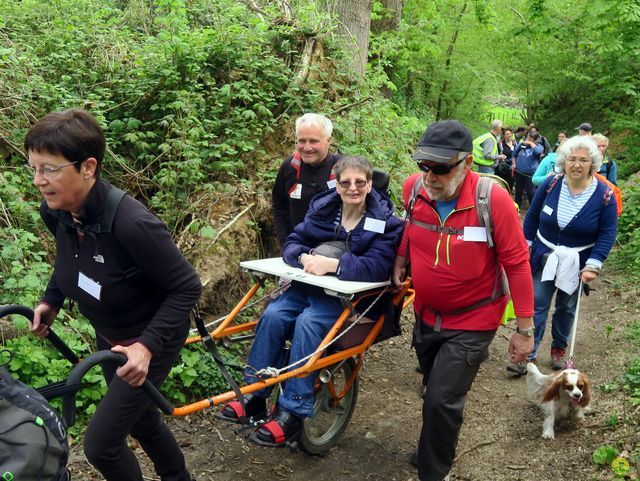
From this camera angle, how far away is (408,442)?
467 centimetres

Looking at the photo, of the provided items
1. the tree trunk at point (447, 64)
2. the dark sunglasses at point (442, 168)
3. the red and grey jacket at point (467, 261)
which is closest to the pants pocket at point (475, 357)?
the red and grey jacket at point (467, 261)

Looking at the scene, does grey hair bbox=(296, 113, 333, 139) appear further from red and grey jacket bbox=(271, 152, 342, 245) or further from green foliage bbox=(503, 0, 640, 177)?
green foliage bbox=(503, 0, 640, 177)

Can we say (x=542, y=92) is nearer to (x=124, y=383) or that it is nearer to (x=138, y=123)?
(x=138, y=123)

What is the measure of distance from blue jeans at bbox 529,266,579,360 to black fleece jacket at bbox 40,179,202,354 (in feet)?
12.4

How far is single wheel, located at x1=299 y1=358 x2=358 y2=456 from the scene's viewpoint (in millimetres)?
4250

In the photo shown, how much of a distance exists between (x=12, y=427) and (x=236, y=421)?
1922 mm

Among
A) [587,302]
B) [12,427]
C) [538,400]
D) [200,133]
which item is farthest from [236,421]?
[587,302]

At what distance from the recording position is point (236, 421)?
3.66m

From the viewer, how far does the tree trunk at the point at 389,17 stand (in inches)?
591

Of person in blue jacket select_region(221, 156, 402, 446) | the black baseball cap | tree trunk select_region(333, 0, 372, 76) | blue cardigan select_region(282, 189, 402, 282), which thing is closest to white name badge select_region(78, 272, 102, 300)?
person in blue jacket select_region(221, 156, 402, 446)

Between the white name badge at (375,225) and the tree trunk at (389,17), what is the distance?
12.2 meters

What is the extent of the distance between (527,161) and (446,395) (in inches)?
449

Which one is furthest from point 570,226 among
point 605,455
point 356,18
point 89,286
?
point 356,18

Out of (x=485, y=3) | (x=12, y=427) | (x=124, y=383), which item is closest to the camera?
(x=12, y=427)
